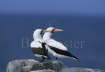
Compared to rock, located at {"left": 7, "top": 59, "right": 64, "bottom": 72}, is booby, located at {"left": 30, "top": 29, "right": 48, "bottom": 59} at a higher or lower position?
higher

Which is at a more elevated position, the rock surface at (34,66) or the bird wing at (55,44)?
the bird wing at (55,44)

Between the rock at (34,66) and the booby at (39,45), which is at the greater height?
the booby at (39,45)

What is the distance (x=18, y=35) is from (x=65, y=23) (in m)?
0.41

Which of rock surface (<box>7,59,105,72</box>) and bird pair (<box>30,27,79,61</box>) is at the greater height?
bird pair (<box>30,27,79,61</box>)

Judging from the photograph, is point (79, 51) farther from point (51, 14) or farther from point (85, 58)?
point (51, 14)

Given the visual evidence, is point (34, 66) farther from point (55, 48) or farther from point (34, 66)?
point (55, 48)

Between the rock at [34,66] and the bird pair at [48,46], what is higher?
the bird pair at [48,46]

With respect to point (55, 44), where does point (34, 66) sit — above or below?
below

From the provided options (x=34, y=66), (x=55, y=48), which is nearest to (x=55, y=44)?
(x=55, y=48)

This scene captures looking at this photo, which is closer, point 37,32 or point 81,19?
point 37,32

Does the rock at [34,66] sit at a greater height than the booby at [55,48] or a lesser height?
lesser

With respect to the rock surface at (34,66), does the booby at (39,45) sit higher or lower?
higher

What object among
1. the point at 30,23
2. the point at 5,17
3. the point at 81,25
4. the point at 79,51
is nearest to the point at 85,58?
the point at 79,51

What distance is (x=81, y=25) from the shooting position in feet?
9.98
